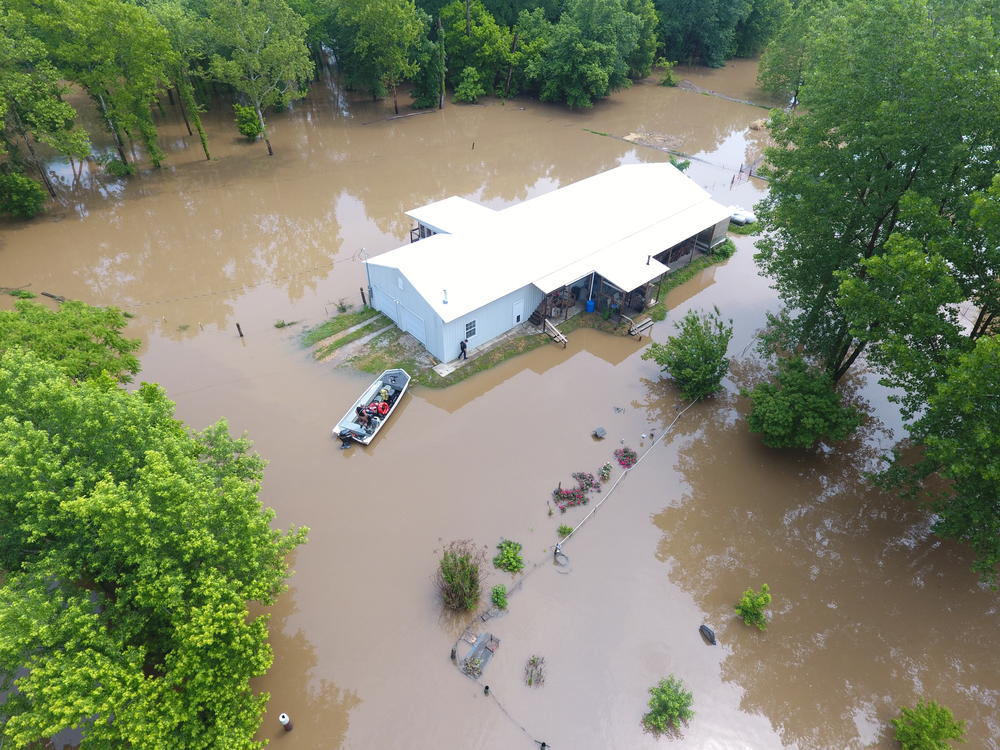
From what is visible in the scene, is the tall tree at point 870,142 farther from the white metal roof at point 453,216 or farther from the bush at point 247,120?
the bush at point 247,120

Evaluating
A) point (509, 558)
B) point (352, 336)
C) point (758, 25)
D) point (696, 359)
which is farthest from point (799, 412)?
point (758, 25)

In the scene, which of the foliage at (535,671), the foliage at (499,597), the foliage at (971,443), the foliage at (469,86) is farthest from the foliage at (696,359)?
the foliage at (469,86)

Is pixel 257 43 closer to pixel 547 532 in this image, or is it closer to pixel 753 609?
pixel 547 532

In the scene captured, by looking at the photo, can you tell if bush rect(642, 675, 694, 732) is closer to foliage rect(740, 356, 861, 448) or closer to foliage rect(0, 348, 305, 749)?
foliage rect(0, 348, 305, 749)

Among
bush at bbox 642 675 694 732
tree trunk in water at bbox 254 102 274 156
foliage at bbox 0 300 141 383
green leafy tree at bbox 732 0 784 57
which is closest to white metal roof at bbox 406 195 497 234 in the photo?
foliage at bbox 0 300 141 383

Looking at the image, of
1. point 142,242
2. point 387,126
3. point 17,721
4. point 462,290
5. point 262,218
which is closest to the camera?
point 17,721

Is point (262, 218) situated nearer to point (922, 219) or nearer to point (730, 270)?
point (730, 270)

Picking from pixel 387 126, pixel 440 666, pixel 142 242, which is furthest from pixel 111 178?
pixel 440 666
